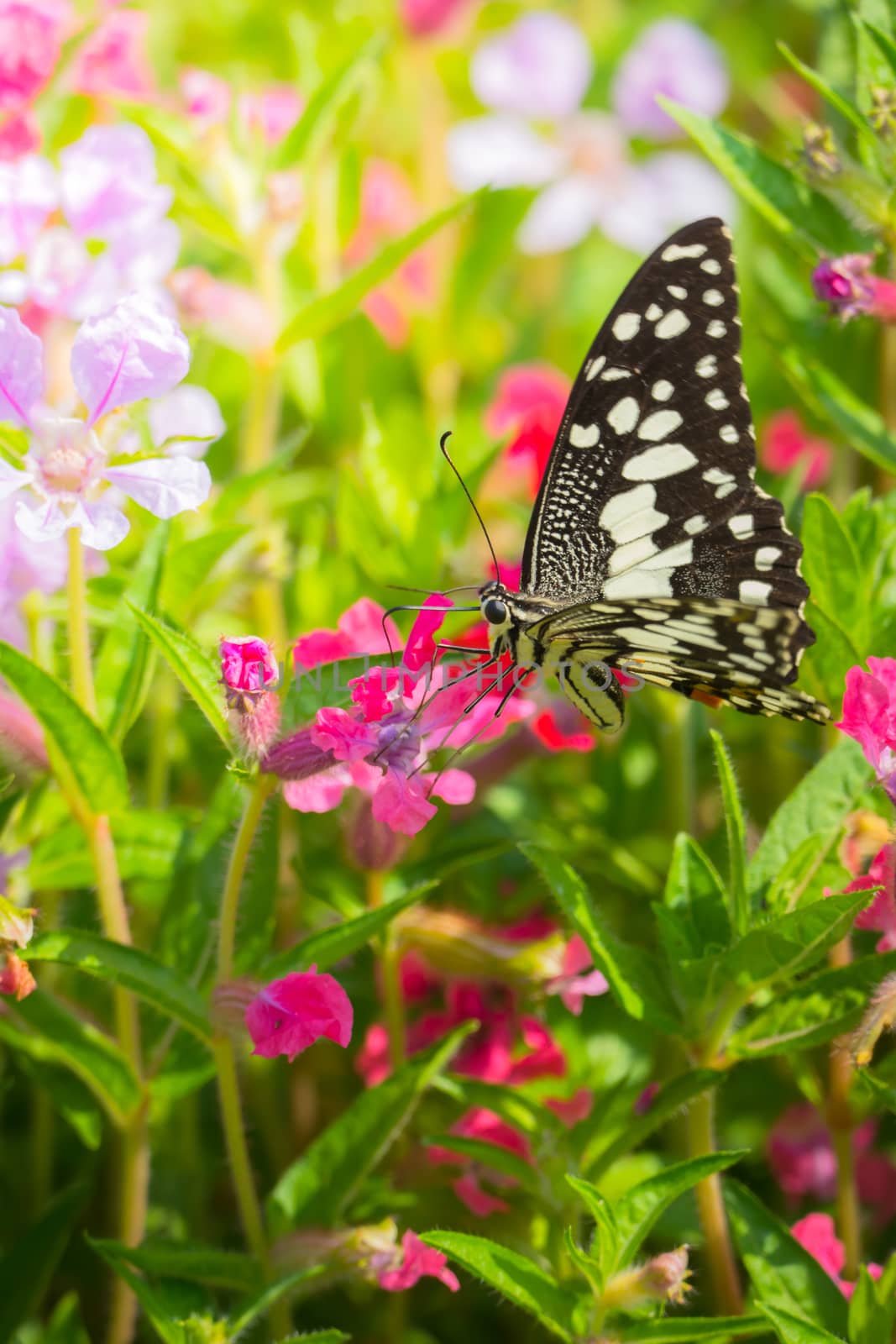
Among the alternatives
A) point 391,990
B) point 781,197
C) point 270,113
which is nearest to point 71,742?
point 391,990

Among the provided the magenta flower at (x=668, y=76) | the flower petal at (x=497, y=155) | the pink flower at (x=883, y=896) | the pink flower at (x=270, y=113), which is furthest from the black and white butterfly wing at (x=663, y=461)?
the magenta flower at (x=668, y=76)

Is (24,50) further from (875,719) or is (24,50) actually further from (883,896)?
(883,896)

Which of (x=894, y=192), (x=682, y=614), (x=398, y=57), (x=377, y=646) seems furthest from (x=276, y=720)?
(x=398, y=57)

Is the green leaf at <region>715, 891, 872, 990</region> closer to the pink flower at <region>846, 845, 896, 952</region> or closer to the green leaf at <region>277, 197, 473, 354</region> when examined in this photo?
the pink flower at <region>846, 845, 896, 952</region>

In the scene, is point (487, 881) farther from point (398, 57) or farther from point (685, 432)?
point (398, 57)

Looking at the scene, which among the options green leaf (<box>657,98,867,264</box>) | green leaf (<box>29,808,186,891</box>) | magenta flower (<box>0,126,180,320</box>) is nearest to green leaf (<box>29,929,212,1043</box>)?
green leaf (<box>29,808,186,891</box>)

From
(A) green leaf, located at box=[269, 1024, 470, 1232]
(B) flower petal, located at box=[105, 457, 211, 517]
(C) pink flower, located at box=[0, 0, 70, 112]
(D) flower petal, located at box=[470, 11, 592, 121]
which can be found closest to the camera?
(B) flower petal, located at box=[105, 457, 211, 517]

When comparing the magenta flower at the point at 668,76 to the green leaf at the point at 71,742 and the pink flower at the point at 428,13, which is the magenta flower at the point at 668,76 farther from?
the green leaf at the point at 71,742
